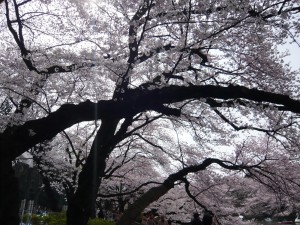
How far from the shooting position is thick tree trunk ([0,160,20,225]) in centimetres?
514

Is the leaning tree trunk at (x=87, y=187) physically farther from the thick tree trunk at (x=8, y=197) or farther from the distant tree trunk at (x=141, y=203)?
the thick tree trunk at (x=8, y=197)

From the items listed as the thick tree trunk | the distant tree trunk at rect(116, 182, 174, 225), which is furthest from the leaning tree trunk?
the thick tree trunk

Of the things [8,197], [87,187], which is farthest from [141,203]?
[8,197]

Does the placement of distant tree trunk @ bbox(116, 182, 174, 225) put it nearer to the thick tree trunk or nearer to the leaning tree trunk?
the leaning tree trunk

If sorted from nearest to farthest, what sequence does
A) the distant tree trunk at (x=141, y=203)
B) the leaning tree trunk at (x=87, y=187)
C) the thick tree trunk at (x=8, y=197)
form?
the thick tree trunk at (x=8, y=197)
the distant tree trunk at (x=141, y=203)
the leaning tree trunk at (x=87, y=187)

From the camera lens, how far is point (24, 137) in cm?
553

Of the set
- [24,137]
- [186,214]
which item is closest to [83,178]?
[24,137]

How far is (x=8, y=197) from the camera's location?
5211 mm

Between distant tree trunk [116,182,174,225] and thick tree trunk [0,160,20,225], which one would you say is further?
distant tree trunk [116,182,174,225]

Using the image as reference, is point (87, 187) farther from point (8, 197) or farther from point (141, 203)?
point (8, 197)

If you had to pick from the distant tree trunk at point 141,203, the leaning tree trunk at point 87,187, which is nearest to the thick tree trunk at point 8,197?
the distant tree trunk at point 141,203

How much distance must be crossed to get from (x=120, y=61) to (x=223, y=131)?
4.68 m

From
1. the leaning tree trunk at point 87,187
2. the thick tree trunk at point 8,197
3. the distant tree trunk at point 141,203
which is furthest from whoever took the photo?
the leaning tree trunk at point 87,187

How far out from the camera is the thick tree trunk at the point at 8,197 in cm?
514
